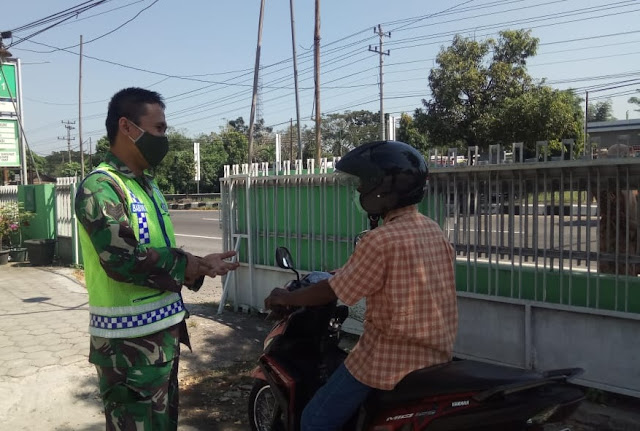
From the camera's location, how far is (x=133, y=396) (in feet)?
7.39

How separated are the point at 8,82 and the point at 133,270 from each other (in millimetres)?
15372

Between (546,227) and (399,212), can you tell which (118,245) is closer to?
(399,212)

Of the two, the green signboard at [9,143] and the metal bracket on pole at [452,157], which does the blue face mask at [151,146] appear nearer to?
the metal bracket on pole at [452,157]

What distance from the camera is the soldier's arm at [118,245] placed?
2082 mm

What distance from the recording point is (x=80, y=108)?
96.3 feet

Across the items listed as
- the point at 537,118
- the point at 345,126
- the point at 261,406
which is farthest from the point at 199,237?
the point at 345,126

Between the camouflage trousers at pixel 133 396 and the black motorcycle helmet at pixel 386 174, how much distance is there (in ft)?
3.73

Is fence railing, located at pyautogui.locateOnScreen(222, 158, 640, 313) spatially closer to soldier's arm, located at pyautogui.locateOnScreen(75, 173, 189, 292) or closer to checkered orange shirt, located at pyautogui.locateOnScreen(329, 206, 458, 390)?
checkered orange shirt, located at pyautogui.locateOnScreen(329, 206, 458, 390)

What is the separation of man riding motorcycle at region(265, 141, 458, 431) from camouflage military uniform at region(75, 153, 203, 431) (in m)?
0.60

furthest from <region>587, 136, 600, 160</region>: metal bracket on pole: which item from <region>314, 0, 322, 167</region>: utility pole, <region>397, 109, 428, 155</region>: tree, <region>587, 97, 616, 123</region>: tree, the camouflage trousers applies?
<region>587, 97, 616, 123</region>: tree

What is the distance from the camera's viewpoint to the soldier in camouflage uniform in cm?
212

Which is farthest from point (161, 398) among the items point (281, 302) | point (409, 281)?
point (409, 281)

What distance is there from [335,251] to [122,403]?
371 cm

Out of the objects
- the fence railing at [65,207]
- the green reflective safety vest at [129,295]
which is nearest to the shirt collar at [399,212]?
the green reflective safety vest at [129,295]
